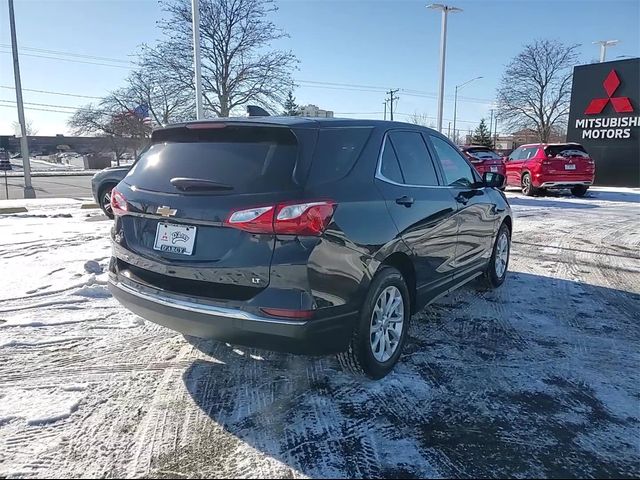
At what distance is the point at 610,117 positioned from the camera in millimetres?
21750

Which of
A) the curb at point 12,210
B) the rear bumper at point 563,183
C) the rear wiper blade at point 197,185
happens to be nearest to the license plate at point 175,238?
the rear wiper blade at point 197,185

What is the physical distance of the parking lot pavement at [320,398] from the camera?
7.71 feet

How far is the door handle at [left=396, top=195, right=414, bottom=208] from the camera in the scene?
10.8 feet

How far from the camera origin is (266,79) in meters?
25.6

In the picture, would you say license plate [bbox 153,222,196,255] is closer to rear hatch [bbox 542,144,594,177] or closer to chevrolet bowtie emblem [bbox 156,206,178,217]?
chevrolet bowtie emblem [bbox 156,206,178,217]

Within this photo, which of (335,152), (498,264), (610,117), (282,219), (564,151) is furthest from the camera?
(610,117)

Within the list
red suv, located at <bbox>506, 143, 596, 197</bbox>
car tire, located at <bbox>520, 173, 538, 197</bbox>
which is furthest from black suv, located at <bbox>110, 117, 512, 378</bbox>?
car tire, located at <bbox>520, 173, 538, 197</bbox>

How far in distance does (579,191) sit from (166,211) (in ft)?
58.1

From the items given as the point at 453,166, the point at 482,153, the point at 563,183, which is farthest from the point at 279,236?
the point at 563,183

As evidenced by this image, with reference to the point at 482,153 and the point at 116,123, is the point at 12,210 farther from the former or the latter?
the point at 116,123

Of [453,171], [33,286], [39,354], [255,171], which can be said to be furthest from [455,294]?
[33,286]

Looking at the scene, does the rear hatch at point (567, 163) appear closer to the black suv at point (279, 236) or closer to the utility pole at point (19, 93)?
the black suv at point (279, 236)

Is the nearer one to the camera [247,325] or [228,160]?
[247,325]

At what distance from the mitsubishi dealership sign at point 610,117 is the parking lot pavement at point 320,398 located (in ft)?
66.3
